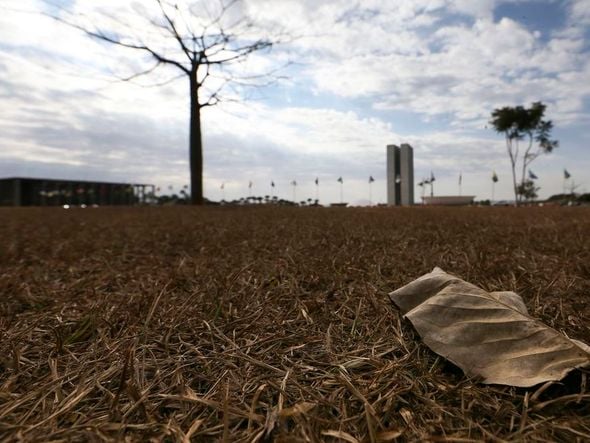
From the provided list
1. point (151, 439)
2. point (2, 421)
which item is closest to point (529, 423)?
point (151, 439)

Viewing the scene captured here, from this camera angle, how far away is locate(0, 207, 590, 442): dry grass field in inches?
22.8

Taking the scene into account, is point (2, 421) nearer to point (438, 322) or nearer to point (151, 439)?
point (151, 439)

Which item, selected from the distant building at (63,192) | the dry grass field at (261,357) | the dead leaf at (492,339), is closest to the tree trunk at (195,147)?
the dry grass field at (261,357)

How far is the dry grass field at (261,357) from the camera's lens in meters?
0.58

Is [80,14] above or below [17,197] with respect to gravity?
above

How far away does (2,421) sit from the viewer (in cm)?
60

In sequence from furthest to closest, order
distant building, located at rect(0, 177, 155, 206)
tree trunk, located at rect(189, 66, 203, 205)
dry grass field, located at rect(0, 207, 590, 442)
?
distant building, located at rect(0, 177, 155, 206), tree trunk, located at rect(189, 66, 203, 205), dry grass field, located at rect(0, 207, 590, 442)

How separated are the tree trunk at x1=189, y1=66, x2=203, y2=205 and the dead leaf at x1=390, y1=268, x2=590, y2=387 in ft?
34.1

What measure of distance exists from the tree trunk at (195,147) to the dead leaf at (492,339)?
10.4 metres

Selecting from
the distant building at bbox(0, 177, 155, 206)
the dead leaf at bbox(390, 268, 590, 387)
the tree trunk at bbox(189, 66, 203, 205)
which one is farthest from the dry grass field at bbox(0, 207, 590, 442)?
the distant building at bbox(0, 177, 155, 206)

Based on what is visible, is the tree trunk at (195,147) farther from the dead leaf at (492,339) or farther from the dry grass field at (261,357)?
the dead leaf at (492,339)

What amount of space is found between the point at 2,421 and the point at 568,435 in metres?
0.86

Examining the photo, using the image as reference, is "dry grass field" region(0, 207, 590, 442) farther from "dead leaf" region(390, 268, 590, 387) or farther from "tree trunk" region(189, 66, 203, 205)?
A: "tree trunk" region(189, 66, 203, 205)

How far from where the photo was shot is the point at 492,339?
73 cm
